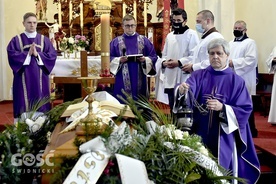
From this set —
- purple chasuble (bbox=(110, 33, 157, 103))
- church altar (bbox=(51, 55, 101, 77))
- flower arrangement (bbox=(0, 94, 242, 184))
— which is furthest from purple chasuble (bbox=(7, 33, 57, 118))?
flower arrangement (bbox=(0, 94, 242, 184))

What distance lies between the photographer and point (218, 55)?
158 inches

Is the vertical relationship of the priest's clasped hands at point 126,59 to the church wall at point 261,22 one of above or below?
below

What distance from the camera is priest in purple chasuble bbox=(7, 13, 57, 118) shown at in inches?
265

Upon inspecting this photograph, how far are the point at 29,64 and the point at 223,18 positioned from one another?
5326 mm

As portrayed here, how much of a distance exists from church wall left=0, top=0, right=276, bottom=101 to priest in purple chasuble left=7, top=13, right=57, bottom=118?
4.69 meters

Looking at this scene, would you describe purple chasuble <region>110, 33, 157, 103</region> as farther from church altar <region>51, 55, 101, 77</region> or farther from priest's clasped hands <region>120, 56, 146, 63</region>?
church altar <region>51, 55, 101, 77</region>

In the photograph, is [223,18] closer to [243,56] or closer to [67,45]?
[243,56]

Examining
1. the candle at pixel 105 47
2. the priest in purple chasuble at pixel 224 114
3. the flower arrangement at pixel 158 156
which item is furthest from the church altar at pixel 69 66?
the flower arrangement at pixel 158 156

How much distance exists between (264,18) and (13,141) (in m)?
8.37

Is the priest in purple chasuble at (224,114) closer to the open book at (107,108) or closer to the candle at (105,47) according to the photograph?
the candle at (105,47)

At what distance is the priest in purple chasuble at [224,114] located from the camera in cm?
396

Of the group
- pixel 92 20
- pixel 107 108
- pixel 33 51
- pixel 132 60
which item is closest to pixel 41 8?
pixel 92 20

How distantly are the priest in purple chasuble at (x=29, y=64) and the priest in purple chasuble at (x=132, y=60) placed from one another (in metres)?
0.88

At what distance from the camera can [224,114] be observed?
12.8ft
